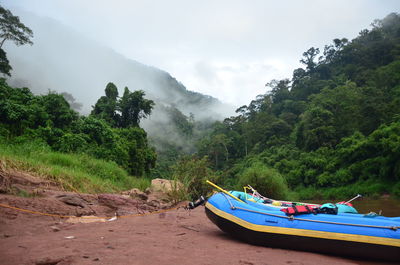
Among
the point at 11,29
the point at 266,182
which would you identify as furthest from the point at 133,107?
the point at 266,182

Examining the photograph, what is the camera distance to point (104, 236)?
3.85 metres

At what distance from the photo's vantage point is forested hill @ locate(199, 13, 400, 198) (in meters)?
20.6

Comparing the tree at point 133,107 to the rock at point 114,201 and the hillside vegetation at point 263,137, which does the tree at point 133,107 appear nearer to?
the hillside vegetation at point 263,137

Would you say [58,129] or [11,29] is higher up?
[11,29]

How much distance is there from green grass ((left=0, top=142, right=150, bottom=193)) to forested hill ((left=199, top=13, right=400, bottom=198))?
4.70 meters

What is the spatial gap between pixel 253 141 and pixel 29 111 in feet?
114

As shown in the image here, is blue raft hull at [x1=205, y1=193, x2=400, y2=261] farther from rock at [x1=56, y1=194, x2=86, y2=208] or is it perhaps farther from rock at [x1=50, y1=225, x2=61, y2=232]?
rock at [x1=56, y1=194, x2=86, y2=208]

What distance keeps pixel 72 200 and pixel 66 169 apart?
2980 millimetres

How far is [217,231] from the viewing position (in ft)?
15.8

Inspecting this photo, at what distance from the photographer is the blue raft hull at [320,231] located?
10.4 ft

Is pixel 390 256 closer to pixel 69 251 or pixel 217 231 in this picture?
pixel 217 231

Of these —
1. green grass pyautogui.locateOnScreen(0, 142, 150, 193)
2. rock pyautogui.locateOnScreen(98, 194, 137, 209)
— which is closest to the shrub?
green grass pyautogui.locateOnScreen(0, 142, 150, 193)

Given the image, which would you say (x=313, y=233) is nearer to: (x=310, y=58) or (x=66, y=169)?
(x=66, y=169)

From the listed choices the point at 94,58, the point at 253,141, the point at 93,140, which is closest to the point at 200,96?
the point at 94,58
